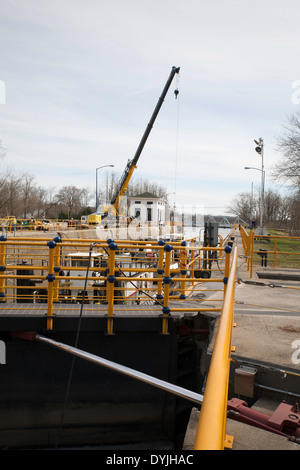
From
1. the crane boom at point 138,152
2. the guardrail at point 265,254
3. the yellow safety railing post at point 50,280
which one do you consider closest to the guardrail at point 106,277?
the yellow safety railing post at point 50,280

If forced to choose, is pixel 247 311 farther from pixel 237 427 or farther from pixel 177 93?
pixel 177 93

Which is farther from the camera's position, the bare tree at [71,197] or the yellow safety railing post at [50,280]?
the bare tree at [71,197]

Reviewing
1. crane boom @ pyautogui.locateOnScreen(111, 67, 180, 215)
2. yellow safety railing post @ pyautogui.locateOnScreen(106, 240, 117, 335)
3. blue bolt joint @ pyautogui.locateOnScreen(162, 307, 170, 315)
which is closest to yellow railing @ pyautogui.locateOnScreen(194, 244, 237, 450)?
yellow safety railing post @ pyautogui.locateOnScreen(106, 240, 117, 335)

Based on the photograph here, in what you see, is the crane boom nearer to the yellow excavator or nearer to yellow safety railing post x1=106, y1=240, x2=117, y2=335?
the yellow excavator

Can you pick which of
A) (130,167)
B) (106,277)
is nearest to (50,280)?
(106,277)

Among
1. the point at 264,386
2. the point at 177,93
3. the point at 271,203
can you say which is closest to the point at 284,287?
the point at 264,386

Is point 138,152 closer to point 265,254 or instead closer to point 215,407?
point 265,254

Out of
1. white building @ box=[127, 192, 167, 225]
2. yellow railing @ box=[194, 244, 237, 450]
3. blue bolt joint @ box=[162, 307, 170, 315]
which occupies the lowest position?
blue bolt joint @ box=[162, 307, 170, 315]

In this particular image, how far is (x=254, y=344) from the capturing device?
5.68 m

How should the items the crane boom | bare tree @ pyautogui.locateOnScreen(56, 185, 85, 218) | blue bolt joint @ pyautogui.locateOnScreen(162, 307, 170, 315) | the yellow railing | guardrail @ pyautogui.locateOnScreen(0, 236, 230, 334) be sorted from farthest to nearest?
bare tree @ pyautogui.locateOnScreen(56, 185, 85, 218)
the crane boom
blue bolt joint @ pyautogui.locateOnScreen(162, 307, 170, 315)
guardrail @ pyautogui.locateOnScreen(0, 236, 230, 334)
the yellow railing

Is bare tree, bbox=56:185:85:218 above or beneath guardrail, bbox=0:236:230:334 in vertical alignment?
above

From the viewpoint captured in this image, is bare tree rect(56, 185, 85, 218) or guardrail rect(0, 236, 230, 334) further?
bare tree rect(56, 185, 85, 218)

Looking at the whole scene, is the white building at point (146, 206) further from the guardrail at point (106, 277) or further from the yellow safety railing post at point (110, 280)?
the yellow safety railing post at point (110, 280)

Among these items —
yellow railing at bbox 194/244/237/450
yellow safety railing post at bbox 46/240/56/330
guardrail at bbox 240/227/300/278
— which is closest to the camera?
yellow railing at bbox 194/244/237/450
